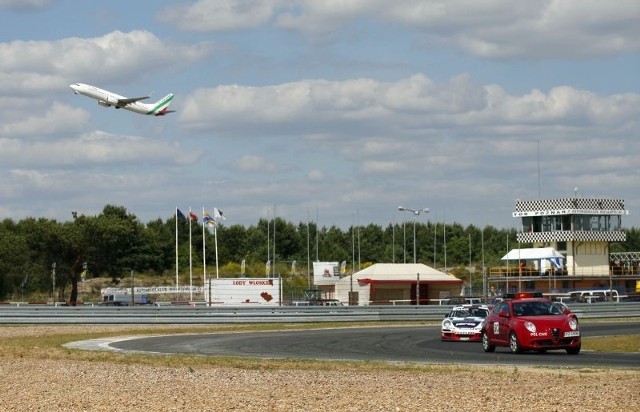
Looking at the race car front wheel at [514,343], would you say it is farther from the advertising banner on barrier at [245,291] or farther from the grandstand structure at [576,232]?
the grandstand structure at [576,232]

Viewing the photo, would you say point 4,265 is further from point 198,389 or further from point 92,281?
point 198,389

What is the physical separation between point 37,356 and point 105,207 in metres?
89.7

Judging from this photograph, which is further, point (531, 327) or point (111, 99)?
point (111, 99)

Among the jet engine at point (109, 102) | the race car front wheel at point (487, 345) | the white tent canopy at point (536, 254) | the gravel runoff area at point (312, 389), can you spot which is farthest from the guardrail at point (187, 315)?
the white tent canopy at point (536, 254)

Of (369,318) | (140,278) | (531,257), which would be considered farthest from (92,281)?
(369,318)

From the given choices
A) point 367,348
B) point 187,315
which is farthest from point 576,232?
point 367,348

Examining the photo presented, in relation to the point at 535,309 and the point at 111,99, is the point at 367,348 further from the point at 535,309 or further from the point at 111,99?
the point at 111,99

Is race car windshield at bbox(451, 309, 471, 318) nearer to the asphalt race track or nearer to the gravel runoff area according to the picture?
the asphalt race track

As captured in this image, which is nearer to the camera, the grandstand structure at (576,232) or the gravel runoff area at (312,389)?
the gravel runoff area at (312,389)

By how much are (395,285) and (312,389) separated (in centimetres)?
5368

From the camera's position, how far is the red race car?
86.6ft

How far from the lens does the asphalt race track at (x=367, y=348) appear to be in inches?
963

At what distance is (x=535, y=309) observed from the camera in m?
27.8

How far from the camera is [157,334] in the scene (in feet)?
133
